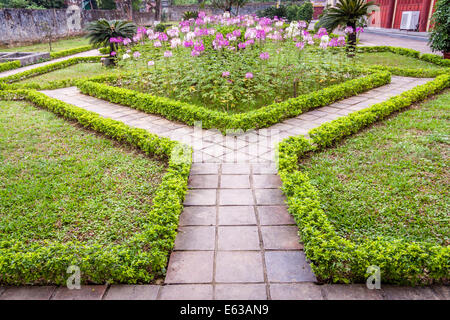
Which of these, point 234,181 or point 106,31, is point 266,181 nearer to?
point 234,181

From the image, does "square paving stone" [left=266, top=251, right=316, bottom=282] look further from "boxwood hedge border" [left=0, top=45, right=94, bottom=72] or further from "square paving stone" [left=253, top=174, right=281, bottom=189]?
"boxwood hedge border" [left=0, top=45, right=94, bottom=72]

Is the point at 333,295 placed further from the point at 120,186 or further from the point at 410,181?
the point at 120,186

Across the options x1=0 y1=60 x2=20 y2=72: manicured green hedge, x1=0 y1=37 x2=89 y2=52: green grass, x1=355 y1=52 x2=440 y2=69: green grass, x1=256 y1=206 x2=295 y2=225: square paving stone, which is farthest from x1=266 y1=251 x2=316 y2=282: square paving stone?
x1=0 y1=37 x2=89 y2=52: green grass

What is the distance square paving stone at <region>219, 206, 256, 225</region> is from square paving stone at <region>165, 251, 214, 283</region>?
487mm

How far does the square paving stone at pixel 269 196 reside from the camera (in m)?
3.51

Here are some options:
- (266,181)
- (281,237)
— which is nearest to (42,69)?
(266,181)

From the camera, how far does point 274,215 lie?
10.8ft

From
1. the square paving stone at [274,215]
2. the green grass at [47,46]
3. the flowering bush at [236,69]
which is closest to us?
the square paving stone at [274,215]

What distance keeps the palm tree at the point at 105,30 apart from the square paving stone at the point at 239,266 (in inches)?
380

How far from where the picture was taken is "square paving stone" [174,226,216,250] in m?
2.87

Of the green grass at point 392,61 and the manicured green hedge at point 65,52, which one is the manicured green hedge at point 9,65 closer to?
the manicured green hedge at point 65,52

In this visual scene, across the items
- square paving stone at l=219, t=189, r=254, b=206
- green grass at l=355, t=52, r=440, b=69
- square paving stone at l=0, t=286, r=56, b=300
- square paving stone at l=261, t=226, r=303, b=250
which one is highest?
green grass at l=355, t=52, r=440, b=69

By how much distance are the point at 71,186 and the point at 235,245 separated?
82.3 inches

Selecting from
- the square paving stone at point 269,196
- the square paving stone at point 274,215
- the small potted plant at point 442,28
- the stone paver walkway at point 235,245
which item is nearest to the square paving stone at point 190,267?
the stone paver walkway at point 235,245
